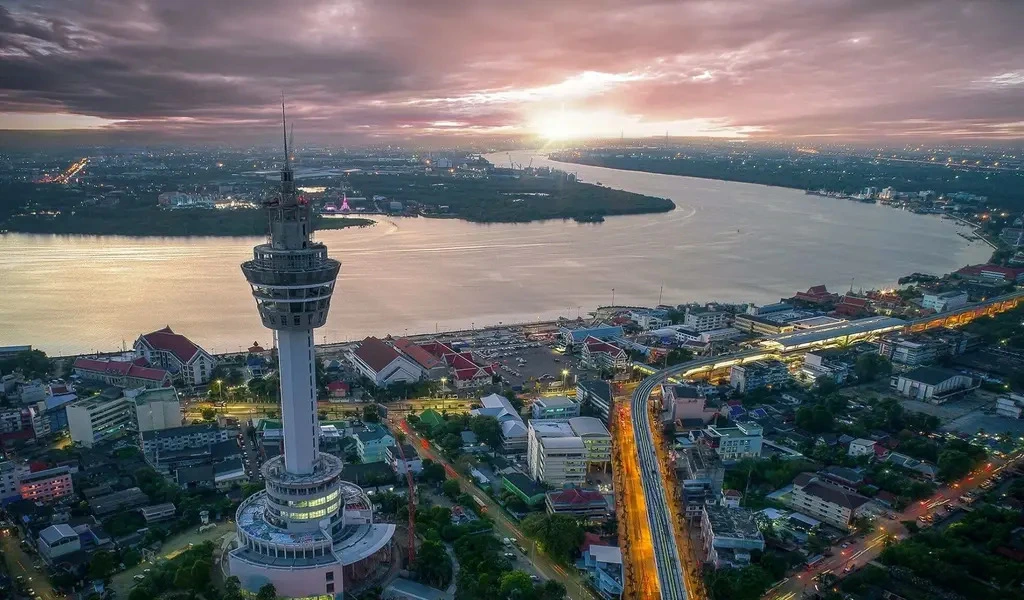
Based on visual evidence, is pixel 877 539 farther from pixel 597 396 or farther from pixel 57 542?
pixel 57 542

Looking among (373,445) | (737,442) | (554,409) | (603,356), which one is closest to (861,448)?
(737,442)

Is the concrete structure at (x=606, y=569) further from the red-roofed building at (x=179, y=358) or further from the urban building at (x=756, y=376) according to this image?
the red-roofed building at (x=179, y=358)

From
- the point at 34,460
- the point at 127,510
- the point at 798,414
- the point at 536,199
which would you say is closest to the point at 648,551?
the point at 798,414

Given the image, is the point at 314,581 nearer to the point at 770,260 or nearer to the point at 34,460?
the point at 34,460

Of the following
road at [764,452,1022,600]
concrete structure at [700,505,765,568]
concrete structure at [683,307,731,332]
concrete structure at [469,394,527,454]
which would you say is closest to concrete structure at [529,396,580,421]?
concrete structure at [469,394,527,454]

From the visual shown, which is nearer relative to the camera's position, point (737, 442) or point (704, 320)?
point (737, 442)

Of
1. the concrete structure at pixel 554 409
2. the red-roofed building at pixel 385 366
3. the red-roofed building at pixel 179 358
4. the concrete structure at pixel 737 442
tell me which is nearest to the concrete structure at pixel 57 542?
the red-roofed building at pixel 179 358

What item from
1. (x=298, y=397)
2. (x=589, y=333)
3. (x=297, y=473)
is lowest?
(x=589, y=333)
